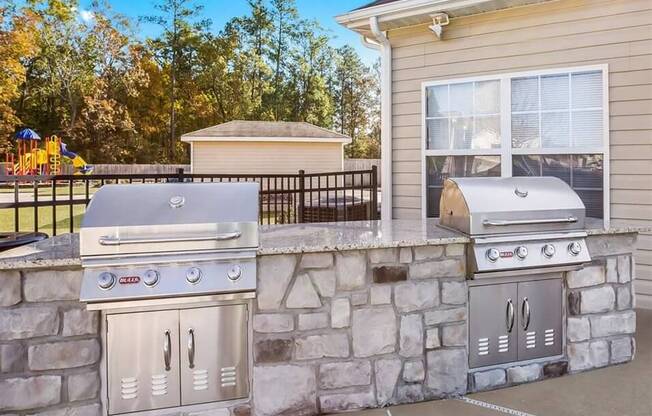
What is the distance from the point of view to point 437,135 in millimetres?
5461

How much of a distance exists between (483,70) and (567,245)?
2780mm

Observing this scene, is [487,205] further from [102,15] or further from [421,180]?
[102,15]

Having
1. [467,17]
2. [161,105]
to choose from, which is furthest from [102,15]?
[467,17]

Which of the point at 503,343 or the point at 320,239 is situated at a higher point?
the point at 320,239

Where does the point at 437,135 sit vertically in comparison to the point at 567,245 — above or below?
above

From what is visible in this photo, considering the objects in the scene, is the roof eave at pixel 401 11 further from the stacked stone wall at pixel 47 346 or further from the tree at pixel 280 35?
the tree at pixel 280 35

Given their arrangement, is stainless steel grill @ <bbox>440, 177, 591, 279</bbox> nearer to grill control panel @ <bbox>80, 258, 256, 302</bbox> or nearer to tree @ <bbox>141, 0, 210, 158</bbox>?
grill control panel @ <bbox>80, 258, 256, 302</bbox>

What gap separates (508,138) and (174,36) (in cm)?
2255

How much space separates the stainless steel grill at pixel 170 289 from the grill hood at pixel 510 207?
46.9 inches

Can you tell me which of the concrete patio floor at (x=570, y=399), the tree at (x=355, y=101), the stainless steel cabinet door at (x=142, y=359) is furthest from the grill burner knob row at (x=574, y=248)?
the tree at (x=355, y=101)

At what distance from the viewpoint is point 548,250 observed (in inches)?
112

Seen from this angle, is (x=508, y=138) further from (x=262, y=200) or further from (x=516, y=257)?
(x=262, y=200)

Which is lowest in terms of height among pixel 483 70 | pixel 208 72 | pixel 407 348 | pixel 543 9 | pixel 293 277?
pixel 407 348

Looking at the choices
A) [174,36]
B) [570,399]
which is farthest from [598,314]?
[174,36]
